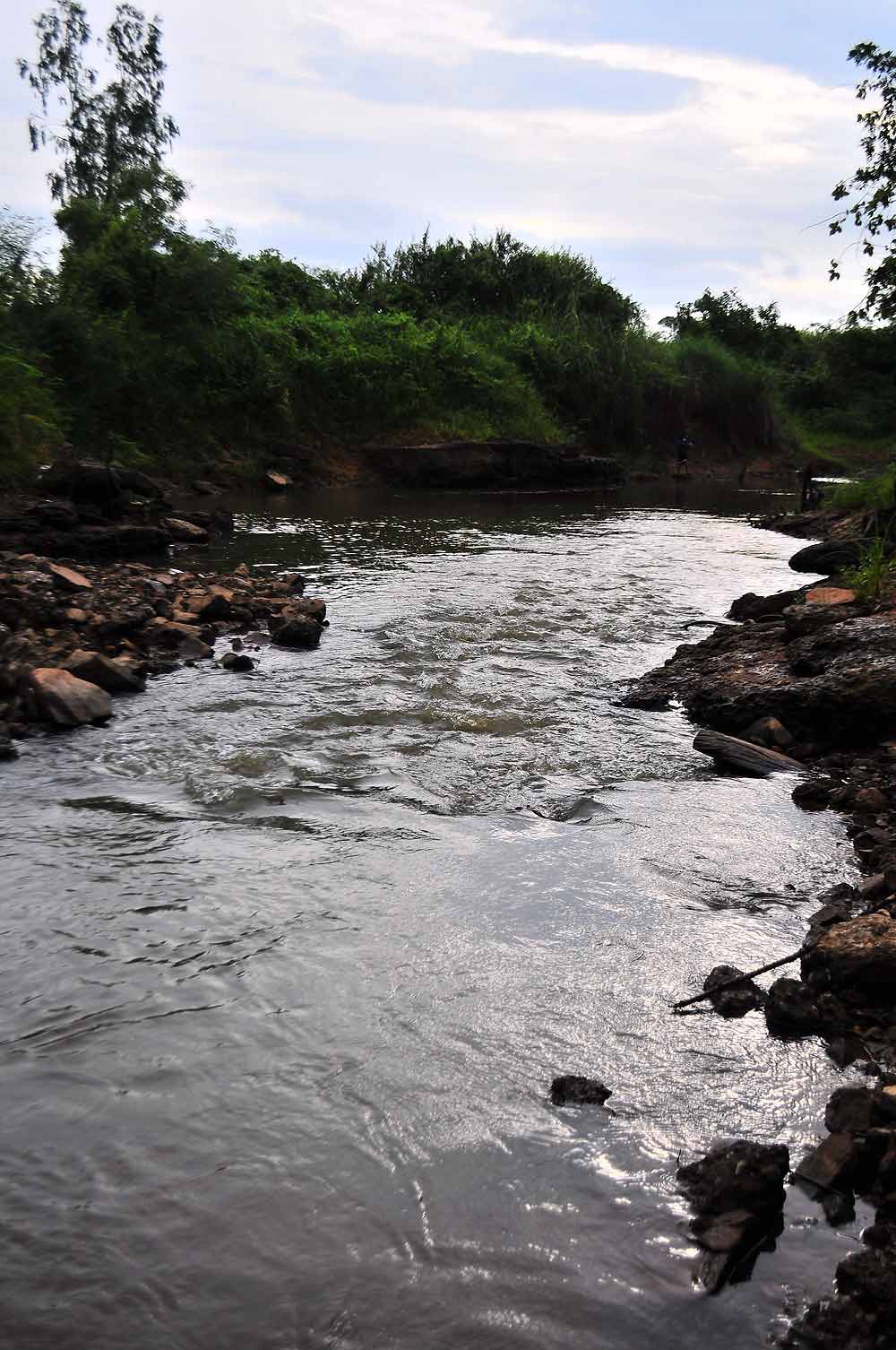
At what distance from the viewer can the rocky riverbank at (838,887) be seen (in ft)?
8.13

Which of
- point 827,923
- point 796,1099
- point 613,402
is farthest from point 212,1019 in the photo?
point 613,402

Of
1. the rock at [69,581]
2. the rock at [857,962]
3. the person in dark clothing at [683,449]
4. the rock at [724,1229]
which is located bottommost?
the rock at [724,1229]

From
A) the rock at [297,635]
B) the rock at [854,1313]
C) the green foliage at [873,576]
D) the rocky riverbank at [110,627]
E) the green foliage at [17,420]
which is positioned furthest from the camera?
the green foliage at [17,420]

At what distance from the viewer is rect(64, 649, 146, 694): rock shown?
7859 millimetres

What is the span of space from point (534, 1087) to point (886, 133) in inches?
697

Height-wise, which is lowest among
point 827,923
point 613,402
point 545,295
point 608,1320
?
point 608,1320

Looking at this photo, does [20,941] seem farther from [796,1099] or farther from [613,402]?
[613,402]

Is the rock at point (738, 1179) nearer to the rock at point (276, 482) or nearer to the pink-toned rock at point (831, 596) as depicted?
the pink-toned rock at point (831, 596)

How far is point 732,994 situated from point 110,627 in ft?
23.7

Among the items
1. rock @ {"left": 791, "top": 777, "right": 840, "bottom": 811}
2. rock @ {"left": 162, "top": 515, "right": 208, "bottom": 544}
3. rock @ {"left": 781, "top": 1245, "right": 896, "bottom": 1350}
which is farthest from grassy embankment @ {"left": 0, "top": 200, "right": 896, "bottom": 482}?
rock @ {"left": 781, "top": 1245, "right": 896, "bottom": 1350}

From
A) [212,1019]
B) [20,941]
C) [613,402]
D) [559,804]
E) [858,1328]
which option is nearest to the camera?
[858,1328]

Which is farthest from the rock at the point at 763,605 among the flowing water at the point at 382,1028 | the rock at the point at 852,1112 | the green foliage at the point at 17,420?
the green foliage at the point at 17,420

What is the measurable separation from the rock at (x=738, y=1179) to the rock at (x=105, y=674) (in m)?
6.17

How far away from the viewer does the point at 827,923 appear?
406cm
